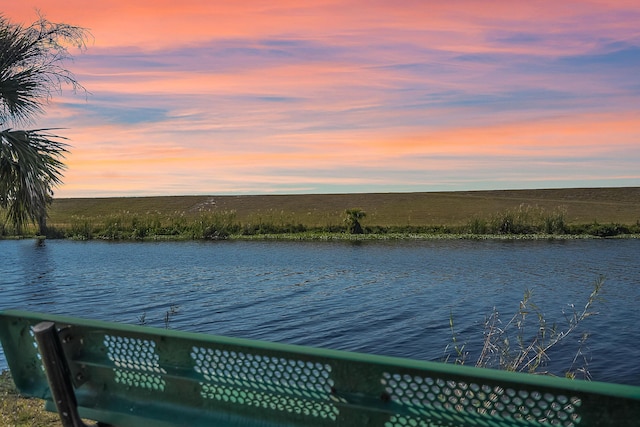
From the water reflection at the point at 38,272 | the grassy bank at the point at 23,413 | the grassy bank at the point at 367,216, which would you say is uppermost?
the grassy bank at the point at 367,216

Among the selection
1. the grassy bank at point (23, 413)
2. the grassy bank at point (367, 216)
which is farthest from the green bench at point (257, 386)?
the grassy bank at point (367, 216)

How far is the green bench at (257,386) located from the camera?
255 cm

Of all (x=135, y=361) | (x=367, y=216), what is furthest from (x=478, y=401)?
(x=367, y=216)

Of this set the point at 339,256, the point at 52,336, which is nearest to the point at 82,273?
the point at 339,256


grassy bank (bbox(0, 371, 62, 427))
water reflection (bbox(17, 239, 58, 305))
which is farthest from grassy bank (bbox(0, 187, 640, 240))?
grassy bank (bbox(0, 371, 62, 427))

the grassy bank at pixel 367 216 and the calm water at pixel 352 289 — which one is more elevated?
the grassy bank at pixel 367 216

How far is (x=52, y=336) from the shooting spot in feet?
11.8

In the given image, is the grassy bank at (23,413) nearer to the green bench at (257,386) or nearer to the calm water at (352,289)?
the green bench at (257,386)

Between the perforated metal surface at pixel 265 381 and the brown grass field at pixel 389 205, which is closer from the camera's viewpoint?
the perforated metal surface at pixel 265 381

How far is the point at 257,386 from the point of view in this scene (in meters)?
3.25

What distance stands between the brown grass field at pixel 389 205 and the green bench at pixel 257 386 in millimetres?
63861

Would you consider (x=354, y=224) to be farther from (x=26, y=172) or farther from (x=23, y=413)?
(x=23, y=413)

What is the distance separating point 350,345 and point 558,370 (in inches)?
174

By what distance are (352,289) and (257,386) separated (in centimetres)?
1943
